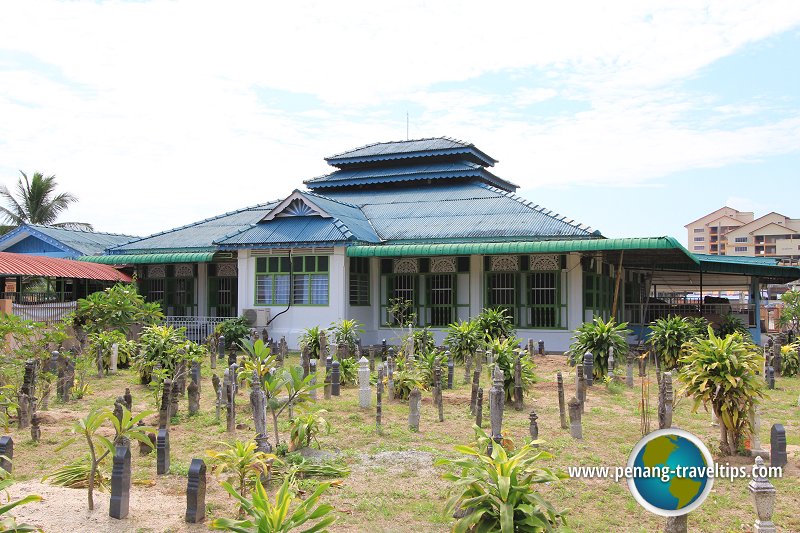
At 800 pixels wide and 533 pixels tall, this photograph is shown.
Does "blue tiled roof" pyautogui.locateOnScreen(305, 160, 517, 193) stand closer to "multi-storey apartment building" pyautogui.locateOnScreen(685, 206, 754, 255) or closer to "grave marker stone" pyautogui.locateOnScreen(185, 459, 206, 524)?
"grave marker stone" pyautogui.locateOnScreen(185, 459, 206, 524)

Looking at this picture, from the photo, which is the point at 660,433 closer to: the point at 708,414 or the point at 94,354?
the point at 708,414

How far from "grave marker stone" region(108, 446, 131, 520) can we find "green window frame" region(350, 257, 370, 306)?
1664 centimetres

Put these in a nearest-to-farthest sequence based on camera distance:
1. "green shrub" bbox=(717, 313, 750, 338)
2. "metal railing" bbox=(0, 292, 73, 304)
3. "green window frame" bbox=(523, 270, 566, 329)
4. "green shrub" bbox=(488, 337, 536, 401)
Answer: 1. "green shrub" bbox=(488, 337, 536, 401)
2. "green window frame" bbox=(523, 270, 566, 329)
3. "green shrub" bbox=(717, 313, 750, 338)
4. "metal railing" bbox=(0, 292, 73, 304)

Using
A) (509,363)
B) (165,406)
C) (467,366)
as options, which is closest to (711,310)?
(467,366)

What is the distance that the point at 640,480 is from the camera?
519cm

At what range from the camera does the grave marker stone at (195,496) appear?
673 cm

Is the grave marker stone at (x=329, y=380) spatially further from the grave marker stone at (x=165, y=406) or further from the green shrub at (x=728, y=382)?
the green shrub at (x=728, y=382)

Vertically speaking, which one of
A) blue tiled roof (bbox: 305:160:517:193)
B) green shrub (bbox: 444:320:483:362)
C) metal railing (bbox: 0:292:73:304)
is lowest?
green shrub (bbox: 444:320:483:362)

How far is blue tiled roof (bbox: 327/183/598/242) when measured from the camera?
22.4 m

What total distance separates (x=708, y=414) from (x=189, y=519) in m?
8.83

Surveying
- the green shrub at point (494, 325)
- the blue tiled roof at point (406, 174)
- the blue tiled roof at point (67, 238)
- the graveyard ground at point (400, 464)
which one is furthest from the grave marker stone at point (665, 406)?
the blue tiled roof at point (67, 238)

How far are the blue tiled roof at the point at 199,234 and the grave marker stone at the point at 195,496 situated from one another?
64.4ft

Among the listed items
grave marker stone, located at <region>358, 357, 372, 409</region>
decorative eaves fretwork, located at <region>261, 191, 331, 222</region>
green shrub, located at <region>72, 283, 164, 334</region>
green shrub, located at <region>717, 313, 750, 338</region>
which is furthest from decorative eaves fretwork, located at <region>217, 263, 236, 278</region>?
green shrub, located at <region>717, 313, 750, 338</region>

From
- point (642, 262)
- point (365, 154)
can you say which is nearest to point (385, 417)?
point (642, 262)
